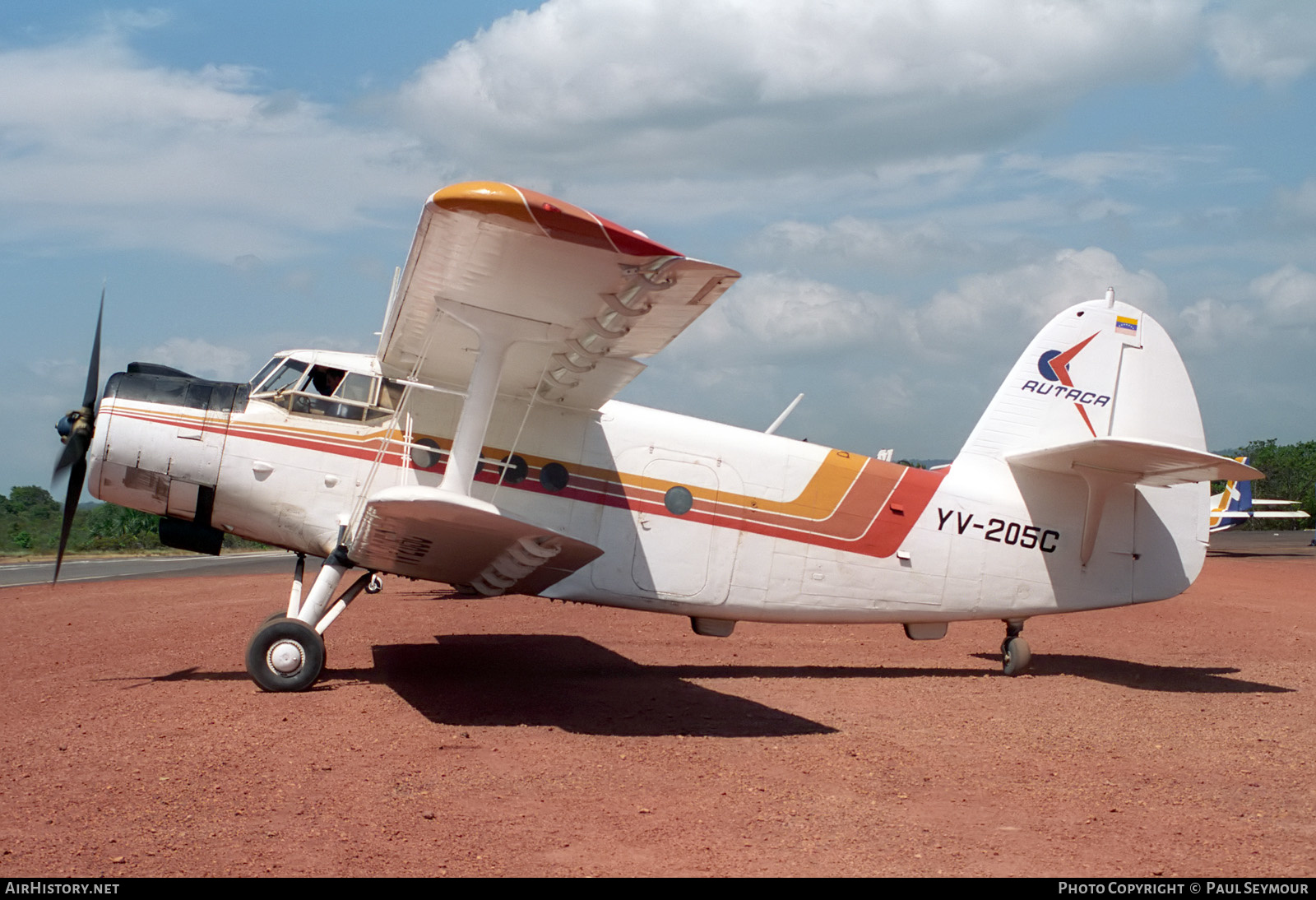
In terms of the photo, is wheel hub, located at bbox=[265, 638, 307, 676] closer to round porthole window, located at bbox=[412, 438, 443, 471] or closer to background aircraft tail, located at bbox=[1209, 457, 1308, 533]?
round porthole window, located at bbox=[412, 438, 443, 471]

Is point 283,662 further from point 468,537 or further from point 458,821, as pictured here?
point 458,821

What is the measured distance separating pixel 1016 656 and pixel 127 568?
2586cm

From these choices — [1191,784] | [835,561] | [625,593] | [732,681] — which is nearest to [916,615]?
[835,561]

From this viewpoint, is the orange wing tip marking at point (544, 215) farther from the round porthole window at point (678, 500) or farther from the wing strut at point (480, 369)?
the round porthole window at point (678, 500)

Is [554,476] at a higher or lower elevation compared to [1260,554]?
lower

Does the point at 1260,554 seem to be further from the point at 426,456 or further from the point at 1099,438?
the point at 426,456

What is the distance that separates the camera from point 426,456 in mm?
8492

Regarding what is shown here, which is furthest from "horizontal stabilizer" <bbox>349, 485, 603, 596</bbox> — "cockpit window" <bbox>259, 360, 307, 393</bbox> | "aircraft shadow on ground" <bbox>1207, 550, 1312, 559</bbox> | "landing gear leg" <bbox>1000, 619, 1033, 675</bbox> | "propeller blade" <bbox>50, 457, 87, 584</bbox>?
"aircraft shadow on ground" <bbox>1207, 550, 1312, 559</bbox>

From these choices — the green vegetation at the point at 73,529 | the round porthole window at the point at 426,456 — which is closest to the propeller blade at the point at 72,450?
the round porthole window at the point at 426,456

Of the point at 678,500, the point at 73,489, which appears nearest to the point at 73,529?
the point at 73,489

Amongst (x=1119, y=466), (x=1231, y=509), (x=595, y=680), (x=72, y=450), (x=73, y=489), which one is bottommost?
(x=595, y=680)

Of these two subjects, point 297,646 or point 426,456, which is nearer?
point 297,646

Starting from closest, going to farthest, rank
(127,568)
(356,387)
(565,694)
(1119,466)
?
1. (356,387)
2. (565,694)
3. (1119,466)
4. (127,568)

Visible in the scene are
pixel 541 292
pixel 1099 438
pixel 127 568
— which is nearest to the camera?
pixel 541 292
